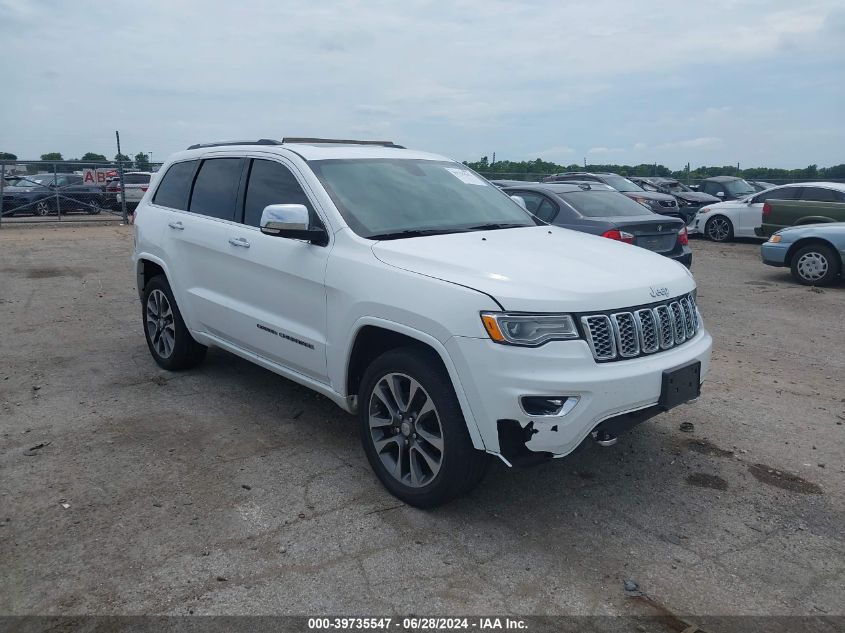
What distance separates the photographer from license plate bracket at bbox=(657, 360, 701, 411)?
3.63 meters

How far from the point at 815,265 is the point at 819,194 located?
4.30 meters

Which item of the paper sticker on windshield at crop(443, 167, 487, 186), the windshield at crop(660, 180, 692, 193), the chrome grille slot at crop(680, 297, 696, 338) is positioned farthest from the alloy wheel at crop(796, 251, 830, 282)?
the windshield at crop(660, 180, 692, 193)

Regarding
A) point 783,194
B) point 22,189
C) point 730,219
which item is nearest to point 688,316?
point 783,194

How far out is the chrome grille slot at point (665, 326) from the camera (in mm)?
3787

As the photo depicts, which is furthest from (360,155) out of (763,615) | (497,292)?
(763,615)

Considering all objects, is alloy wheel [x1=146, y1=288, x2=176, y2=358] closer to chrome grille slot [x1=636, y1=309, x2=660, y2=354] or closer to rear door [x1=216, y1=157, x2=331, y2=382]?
rear door [x1=216, y1=157, x2=331, y2=382]

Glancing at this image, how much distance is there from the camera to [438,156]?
18.2 ft

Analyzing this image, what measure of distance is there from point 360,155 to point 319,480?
217 centimetres

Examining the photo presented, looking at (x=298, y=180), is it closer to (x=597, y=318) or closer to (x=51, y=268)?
(x=597, y=318)

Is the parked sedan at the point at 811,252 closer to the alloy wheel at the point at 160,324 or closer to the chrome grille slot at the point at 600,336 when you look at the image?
the chrome grille slot at the point at 600,336

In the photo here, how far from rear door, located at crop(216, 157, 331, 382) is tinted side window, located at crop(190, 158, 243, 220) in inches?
6.2

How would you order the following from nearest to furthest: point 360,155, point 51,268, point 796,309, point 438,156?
1. point 360,155
2. point 438,156
3. point 796,309
4. point 51,268

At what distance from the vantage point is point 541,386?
10.8ft

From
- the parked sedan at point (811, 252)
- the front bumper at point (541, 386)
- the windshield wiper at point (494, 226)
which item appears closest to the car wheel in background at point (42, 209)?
the parked sedan at point (811, 252)
